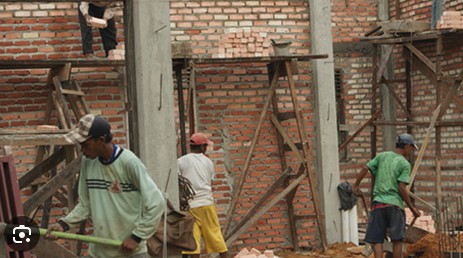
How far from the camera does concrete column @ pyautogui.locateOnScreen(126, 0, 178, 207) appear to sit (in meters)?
11.4

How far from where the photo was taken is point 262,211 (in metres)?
14.3

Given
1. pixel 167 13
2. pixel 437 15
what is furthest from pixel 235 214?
pixel 437 15

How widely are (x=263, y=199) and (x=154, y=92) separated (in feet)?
11.3

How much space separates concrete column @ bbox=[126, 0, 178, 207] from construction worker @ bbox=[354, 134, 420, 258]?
7.42 ft

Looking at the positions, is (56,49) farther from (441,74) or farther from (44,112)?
(441,74)

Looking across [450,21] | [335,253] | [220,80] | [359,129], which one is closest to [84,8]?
[220,80]

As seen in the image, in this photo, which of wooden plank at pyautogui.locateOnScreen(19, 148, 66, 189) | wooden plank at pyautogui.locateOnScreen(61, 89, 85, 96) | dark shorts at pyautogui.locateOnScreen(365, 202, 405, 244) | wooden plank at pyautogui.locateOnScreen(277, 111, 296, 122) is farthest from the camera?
wooden plank at pyautogui.locateOnScreen(277, 111, 296, 122)

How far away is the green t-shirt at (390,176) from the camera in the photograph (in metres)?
11.7

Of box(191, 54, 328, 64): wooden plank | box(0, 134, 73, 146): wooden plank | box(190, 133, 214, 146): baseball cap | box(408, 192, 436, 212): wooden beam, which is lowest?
box(408, 192, 436, 212): wooden beam

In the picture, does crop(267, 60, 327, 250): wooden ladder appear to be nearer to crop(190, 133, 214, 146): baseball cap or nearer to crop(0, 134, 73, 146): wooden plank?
crop(190, 133, 214, 146): baseball cap

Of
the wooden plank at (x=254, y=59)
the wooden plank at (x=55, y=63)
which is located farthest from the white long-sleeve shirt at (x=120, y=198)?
the wooden plank at (x=254, y=59)

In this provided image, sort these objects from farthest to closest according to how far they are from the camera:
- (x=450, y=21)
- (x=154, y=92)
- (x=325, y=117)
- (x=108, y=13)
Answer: (x=450, y=21)
(x=325, y=117)
(x=108, y=13)
(x=154, y=92)

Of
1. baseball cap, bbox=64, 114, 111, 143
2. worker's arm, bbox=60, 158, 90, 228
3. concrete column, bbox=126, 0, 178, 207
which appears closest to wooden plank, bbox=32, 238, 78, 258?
worker's arm, bbox=60, 158, 90, 228

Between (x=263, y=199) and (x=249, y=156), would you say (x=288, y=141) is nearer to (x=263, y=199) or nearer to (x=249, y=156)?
(x=249, y=156)
